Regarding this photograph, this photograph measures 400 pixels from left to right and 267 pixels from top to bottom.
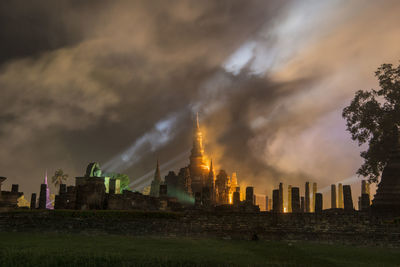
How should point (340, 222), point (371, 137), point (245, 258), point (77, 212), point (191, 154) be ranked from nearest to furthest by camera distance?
1. point (245, 258)
2. point (340, 222)
3. point (77, 212)
4. point (371, 137)
5. point (191, 154)

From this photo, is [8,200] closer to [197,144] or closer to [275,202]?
[275,202]

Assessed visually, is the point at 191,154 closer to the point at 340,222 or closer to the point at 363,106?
the point at 363,106

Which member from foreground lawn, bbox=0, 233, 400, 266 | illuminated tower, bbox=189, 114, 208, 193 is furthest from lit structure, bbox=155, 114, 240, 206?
foreground lawn, bbox=0, 233, 400, 266

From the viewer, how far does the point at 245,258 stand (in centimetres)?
1256

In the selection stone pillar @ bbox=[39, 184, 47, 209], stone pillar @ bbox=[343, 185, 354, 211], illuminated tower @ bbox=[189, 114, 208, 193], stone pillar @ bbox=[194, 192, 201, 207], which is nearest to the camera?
stone pillar @ bbox=[343, 185, 354, 211]

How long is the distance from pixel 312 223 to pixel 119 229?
963cm

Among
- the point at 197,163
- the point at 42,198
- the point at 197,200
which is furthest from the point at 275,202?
the point at 197,163

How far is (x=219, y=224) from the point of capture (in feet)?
66.4

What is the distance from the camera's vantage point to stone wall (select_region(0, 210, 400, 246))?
19.0 m

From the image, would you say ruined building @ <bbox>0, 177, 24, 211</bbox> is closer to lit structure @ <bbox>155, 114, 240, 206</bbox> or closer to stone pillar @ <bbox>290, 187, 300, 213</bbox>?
stone pillar @ <bbox>290, 187, 300, 213</bbox>

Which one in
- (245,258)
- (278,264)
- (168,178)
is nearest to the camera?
(278,264)

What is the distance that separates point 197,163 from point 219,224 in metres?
81.3

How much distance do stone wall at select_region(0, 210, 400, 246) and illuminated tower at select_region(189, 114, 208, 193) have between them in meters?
68.3

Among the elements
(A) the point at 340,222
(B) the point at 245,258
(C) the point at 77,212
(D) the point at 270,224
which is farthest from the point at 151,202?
(B) the point at 245,258
